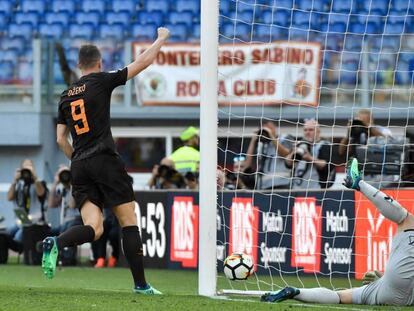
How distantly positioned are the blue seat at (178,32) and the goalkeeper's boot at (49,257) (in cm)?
1202

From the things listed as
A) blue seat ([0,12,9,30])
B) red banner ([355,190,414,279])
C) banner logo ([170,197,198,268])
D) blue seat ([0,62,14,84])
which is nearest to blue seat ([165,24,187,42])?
blue seat ([0,62,14,84])

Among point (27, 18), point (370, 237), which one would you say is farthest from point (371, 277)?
point (27, 18)

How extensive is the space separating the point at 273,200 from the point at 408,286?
4920 mm

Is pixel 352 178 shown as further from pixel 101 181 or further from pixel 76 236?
pixel 76 236

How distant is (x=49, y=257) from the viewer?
285 inches

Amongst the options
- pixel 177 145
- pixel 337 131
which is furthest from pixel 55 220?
pixel 337 131

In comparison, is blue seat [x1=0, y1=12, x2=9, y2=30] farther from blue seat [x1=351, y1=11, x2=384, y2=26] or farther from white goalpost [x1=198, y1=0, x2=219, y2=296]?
white goalpost [x1=198, y1=0, x2=219, y2=296]

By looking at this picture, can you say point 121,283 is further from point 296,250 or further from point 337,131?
point 337,131

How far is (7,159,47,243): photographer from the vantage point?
15.3 metres

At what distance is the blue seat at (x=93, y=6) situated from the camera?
2077 cm

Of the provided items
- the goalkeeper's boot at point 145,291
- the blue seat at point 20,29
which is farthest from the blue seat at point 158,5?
the goalkeeper's boot at point 145,291

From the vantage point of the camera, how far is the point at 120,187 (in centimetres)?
770

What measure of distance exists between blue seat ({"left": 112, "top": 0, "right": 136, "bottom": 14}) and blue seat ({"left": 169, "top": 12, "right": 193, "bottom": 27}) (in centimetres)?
82

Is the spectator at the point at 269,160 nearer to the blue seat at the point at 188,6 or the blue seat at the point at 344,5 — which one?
the blue seat at the point at 344,5
